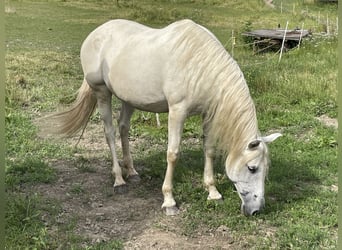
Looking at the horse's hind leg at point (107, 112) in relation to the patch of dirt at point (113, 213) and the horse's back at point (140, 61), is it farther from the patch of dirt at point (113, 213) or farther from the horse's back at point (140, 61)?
the patch of dirt at point (113, 213)

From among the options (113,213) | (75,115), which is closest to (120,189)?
(113,213)

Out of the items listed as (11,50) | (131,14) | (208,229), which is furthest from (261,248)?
(131,14)

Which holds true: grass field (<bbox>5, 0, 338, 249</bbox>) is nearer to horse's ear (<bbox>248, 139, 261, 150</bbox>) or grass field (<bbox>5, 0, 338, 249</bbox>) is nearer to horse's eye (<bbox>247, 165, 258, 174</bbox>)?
horse's eye (<bbox>247, 165, 258, 174</bbox>)

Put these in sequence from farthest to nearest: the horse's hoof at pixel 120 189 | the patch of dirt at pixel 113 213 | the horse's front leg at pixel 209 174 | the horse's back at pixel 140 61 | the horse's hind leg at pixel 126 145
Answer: the horse's hind leg at pixel 126 145 → the horse's hoof at pixel 120 189 → the horse's front leg at pixel 209 174 → the horse's back at pixel 140 61 → the patch of dirt at pixel 113 213

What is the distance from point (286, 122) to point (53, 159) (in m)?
3.58

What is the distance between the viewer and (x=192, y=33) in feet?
14.0

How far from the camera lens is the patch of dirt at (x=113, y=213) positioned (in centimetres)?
389

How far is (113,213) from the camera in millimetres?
4379

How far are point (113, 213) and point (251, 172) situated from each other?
1389 mm

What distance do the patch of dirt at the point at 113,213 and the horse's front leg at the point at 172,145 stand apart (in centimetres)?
12

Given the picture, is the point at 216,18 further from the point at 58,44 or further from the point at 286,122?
the point at 286,122

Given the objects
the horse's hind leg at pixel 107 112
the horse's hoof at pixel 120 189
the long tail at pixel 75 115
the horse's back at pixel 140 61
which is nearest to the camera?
the horse's back at pixel 140 61

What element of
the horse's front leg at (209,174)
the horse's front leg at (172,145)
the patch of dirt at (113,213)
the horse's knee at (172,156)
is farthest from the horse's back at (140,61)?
the patch of dirt at (113,213)

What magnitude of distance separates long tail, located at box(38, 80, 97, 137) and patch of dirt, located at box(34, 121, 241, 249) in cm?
44
